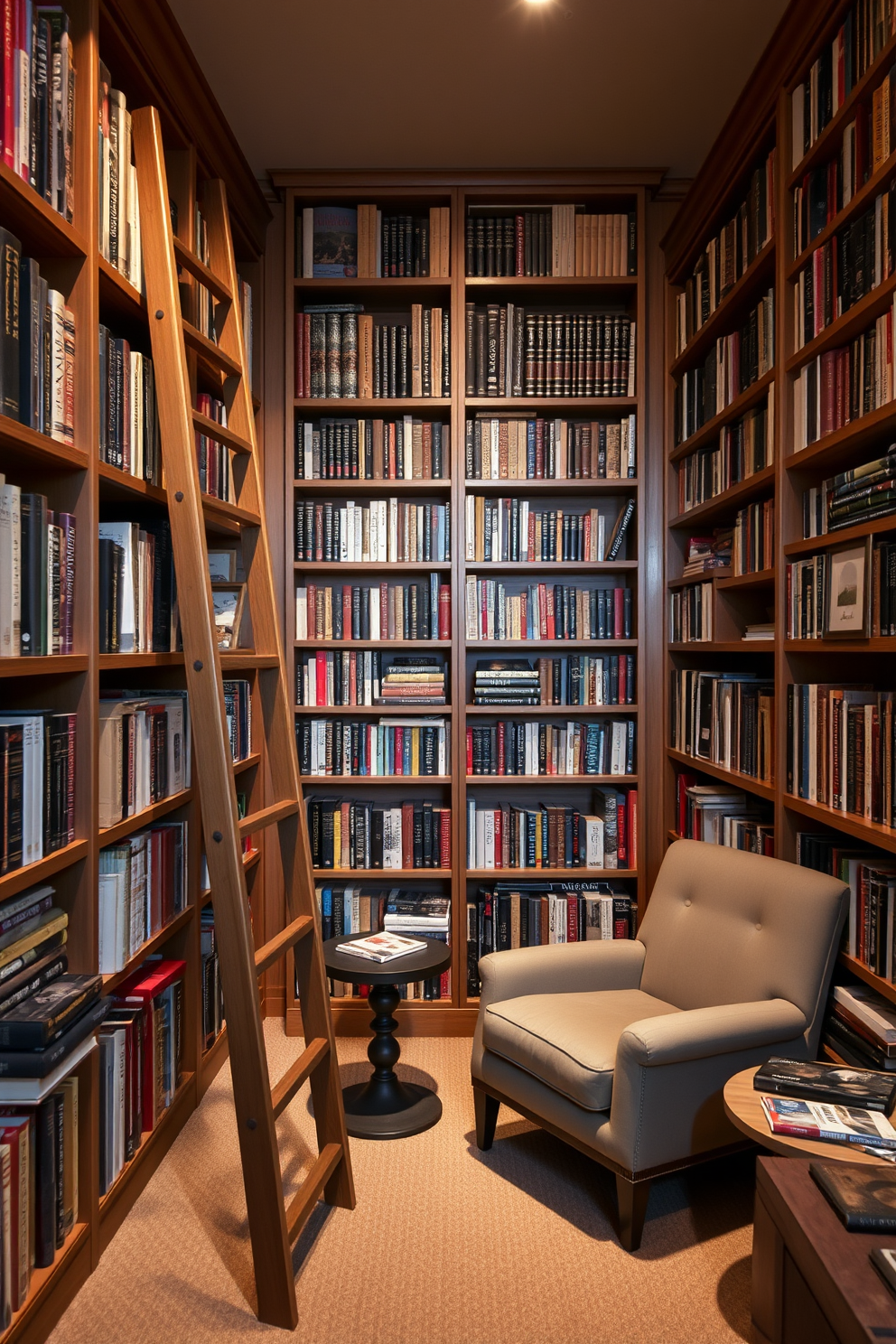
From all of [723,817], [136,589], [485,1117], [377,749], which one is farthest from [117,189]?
[485,1117]

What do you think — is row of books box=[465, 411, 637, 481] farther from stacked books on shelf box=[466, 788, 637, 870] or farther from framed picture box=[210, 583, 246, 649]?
stacked books on shelf box=[466, 788, 637, 870]

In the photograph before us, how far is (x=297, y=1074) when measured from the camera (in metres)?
1.98

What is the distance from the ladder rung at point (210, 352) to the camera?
2.24 m

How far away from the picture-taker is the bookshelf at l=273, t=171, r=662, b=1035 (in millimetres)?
3197

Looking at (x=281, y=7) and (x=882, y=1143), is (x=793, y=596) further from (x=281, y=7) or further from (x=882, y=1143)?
(x=281, y=7)

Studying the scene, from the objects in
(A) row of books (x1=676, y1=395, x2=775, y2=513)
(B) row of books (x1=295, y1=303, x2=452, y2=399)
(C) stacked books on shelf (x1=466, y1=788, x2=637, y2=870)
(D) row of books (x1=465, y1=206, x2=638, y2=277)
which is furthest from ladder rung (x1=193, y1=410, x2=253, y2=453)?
(C) stacked books on shelf (x1=466, y1=788, x2=637, y2=870)

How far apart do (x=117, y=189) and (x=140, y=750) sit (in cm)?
133

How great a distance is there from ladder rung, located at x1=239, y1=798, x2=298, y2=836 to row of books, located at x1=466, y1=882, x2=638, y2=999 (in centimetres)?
123

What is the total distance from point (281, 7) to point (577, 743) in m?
2.42

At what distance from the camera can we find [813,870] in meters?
2.15

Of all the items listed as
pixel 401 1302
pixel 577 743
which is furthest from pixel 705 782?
pixel 401 1302

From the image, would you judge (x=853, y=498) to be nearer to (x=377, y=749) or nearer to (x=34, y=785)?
(x=34, y=785)

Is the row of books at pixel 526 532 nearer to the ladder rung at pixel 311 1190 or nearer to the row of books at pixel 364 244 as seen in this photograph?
the row of books at pixel 364 244

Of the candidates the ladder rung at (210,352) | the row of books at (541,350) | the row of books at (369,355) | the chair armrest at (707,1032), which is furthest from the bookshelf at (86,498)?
the row of books at (541,350)
